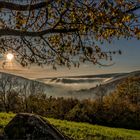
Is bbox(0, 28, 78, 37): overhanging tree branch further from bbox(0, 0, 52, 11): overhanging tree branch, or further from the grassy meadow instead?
the grassy meadow

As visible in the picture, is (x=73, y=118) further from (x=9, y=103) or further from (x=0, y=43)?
(x=0, y=43)

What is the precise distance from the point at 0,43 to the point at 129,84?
84.2 metres

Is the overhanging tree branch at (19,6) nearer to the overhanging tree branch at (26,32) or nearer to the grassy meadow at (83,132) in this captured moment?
the overhanging tree branch at (26,32)

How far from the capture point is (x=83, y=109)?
3044 inches

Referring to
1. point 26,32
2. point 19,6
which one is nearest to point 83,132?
point 26,32

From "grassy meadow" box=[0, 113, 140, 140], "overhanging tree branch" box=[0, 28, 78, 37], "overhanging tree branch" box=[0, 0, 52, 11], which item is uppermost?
"overhanging tree branch" box=[0, 0, 52, 11]

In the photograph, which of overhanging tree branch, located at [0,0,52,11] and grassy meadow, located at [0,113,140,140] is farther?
grassy meadow, located at [0,113,140,140]

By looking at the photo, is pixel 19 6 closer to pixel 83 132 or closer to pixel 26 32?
pixel 26 32

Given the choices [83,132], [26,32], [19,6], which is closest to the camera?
[19,6]

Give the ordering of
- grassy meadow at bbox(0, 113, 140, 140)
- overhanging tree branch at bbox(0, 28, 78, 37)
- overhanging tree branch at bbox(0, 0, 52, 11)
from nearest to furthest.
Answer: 1. overhanging tree branch at bbox(0, 0, 52, 11)
2. overhanging tree branch at bbox(0, 28, 78, 37)
3. grassy meadow at bbox(0, 113, 140, 140)

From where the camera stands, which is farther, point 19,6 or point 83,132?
point 83,132

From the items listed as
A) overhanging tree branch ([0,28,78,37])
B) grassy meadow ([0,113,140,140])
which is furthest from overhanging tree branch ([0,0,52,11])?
grassy meadow ([0,113,140,140])

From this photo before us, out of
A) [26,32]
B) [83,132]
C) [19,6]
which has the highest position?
[19,6]

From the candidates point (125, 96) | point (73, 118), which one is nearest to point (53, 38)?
point (73, 118)
